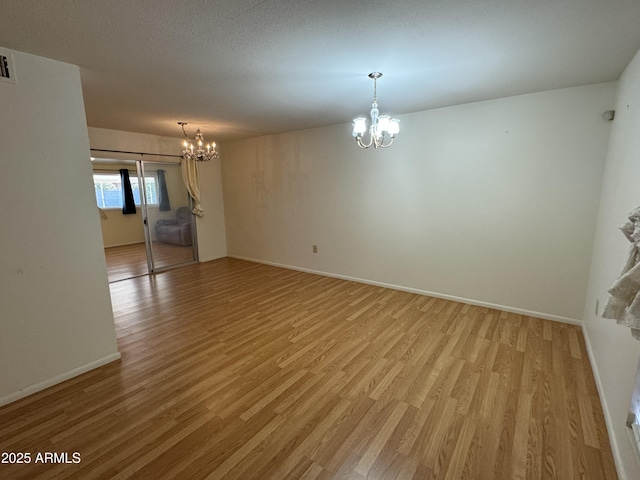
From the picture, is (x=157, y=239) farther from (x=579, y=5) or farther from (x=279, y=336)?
(x=579, y=5)

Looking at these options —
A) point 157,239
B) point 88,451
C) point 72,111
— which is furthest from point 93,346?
point 157,239

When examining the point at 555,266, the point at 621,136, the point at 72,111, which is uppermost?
the point at 72,111

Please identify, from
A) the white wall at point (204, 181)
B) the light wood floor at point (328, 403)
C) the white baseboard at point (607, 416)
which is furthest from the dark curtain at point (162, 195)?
the white baseboard at point (607, 416)

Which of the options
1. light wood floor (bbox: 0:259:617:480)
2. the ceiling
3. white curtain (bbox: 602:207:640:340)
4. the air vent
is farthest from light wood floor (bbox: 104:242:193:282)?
white curtain (bbox: 602:207:640:340)

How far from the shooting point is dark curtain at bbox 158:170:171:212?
5559mm

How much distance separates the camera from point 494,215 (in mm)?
3465

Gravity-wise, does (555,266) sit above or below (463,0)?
below

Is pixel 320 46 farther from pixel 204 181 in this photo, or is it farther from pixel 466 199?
pixel 204 181

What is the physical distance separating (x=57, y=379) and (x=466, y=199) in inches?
177

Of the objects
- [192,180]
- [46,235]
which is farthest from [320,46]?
[192,180]

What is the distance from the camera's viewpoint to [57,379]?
2.32 meters

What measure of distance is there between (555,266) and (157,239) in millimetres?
6277

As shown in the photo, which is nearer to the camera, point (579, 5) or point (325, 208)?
point (579, 5)

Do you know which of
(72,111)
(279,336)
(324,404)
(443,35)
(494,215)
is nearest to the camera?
(443,35)
